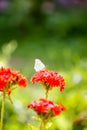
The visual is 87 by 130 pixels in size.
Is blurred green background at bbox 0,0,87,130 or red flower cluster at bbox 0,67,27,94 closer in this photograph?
red flower cluster at bbox 0,67,27,94

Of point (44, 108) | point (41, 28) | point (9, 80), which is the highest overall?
point (41, 28)

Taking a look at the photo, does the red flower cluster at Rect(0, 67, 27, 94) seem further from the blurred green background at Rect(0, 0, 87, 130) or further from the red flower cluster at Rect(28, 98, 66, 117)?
the blurred green background at Rect(0, 0, 87, 130)

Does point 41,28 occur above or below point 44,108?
above

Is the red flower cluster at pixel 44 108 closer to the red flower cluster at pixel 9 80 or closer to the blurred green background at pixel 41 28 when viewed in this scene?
the red flower cluster at pixel 9 80

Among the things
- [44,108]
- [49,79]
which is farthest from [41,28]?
[44,108]

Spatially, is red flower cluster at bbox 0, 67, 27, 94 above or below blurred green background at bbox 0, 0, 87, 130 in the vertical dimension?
below

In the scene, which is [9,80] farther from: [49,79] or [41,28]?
[41,28]

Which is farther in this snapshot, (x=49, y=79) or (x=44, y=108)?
(x=49, y=79)

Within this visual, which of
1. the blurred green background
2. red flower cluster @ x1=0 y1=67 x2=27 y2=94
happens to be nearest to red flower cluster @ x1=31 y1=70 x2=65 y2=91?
red flower cluster @ x1=0 y1=67 x2=27 y2=94

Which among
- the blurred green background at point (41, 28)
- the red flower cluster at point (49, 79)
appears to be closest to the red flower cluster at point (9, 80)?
the red flower cluster at point (49, 79)

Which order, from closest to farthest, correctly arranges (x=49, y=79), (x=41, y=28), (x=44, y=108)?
(x=44, y=108) → (x=49, y=79) → (x=41, y=28)

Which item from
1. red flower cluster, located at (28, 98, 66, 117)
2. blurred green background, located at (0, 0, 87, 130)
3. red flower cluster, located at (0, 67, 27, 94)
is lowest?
red flower cluster, located at (28, 98, 66, 117)
